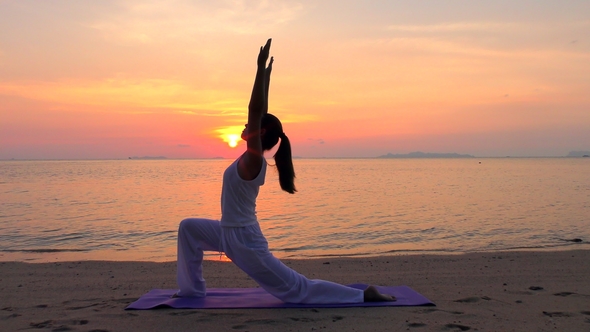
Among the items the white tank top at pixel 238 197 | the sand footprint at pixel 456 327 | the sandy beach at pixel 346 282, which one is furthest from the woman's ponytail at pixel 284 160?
the sand footprint at pixel 456 327

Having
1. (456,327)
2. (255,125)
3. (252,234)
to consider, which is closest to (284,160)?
(255,125)

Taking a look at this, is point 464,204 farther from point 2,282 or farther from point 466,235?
point 2,282

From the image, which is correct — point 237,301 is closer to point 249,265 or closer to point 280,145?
point 249,265

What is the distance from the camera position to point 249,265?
4.70 metres

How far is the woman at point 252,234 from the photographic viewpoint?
14.6 ft

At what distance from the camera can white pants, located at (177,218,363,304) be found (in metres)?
4.71

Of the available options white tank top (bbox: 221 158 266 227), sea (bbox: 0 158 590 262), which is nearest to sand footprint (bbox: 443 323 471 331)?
white tank top (bbox: 221 158 266 227)

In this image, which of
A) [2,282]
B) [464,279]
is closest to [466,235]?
[464,279]

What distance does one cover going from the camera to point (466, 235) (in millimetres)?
12781

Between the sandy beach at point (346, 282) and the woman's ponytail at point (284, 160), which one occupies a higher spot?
the woman's ponytail at point (284, 160)

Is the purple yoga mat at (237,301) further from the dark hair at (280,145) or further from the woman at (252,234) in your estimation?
the dark hair at (280,145)

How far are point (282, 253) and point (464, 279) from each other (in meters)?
4.68

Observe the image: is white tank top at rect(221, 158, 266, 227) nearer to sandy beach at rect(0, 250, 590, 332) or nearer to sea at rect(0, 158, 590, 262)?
sandy beach at rect(0, 250, 590, 332)

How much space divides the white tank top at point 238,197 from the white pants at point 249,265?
0.28 ft
